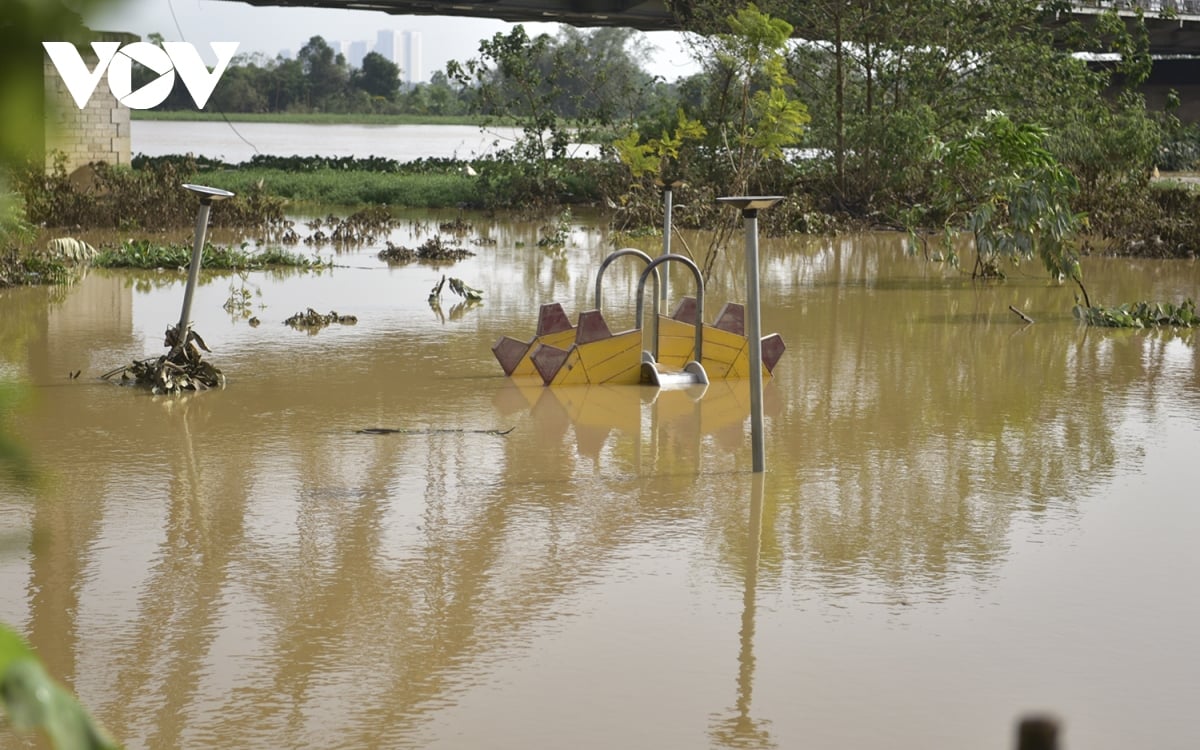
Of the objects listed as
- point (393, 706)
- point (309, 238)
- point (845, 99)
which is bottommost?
point (393, 706)

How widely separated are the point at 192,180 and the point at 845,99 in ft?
38.3

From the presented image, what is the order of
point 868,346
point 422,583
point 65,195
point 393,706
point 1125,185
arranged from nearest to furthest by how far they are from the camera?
point 393,706 < point 422,583 < point 868,346 < point 1125,185 < point 65,195

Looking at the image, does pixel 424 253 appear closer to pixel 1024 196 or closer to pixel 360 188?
pixel 1024 196

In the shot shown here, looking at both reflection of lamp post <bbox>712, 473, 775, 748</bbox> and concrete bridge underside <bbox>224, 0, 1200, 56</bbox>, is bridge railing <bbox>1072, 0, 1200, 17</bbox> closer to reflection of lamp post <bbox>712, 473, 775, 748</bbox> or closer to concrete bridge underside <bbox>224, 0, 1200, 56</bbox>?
concrete bridge underside <bbox>224, 0, 1200, 56</bbox>

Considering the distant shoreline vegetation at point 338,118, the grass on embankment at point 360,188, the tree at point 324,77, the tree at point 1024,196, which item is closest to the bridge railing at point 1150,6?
the grass on embankment at point 360,188

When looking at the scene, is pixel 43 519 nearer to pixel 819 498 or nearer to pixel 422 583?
pixel 422 583

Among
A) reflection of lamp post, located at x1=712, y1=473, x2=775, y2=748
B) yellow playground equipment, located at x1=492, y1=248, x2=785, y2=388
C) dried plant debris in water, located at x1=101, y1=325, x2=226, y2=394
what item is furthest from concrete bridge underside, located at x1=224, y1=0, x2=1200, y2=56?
reflection of lamp post, located at x1=712, y1=473, x2=775, y2=748

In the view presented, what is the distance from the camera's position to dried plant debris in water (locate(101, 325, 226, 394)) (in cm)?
975

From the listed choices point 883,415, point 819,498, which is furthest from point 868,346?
point 819,498

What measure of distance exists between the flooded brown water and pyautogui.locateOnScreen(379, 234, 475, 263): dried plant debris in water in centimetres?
733

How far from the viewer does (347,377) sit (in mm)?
10672

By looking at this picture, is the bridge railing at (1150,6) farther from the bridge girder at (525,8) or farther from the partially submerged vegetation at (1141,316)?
the partially submerged vegetation at (1141,316)

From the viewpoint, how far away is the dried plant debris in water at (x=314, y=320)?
13234 millimetres

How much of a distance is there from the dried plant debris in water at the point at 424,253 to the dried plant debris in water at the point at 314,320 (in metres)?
5.78
